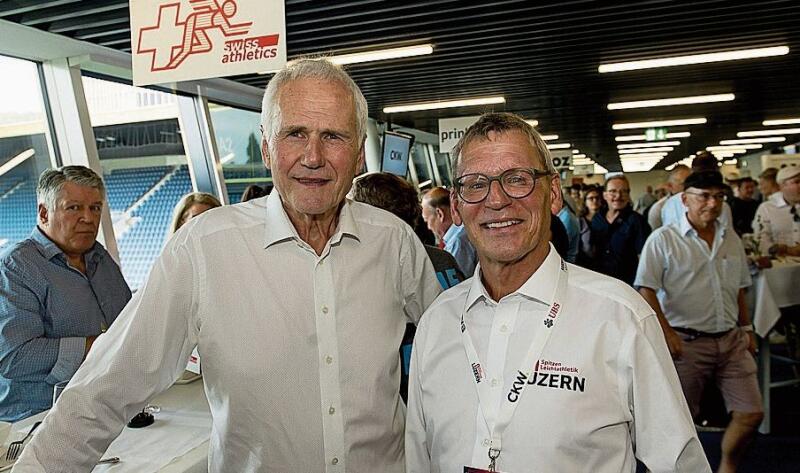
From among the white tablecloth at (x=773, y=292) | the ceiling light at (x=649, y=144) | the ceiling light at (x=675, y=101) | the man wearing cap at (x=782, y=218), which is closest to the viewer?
the white tablecloth at (x=773, y=292)

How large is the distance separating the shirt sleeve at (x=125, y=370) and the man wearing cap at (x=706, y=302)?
2.85 metres

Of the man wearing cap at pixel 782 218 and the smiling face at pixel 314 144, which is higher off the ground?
the smiling face at pixel 314 144

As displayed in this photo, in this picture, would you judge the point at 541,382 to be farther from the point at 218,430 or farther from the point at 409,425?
the point at 218,430

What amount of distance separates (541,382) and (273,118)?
93cm

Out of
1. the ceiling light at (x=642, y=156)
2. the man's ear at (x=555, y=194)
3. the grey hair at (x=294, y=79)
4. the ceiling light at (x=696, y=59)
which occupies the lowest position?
the ceiling light at (x=642, y=156)

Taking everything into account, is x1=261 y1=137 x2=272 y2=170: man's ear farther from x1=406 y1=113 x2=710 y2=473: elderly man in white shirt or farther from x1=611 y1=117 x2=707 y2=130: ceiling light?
x1=611 y1=117 x2=707 y2=130: ceiling light

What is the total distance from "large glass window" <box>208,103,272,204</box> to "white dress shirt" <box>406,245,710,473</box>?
6.08 m

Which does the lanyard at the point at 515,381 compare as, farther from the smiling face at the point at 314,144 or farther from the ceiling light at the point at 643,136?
the ceiling light at the point at 643,136

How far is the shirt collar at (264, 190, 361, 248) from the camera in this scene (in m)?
1.59

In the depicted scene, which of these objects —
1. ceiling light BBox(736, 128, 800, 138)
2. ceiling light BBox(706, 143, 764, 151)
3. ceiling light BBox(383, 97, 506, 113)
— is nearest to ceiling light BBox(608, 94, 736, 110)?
ceiling light BBox(383, 97, 506, 113)

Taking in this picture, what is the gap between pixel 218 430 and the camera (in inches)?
62.6

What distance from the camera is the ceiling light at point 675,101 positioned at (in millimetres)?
10281

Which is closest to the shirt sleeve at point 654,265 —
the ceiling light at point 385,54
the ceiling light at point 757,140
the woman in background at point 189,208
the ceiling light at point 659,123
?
the woman in background at point 189,208

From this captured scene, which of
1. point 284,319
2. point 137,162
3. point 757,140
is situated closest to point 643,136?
point 757,140
